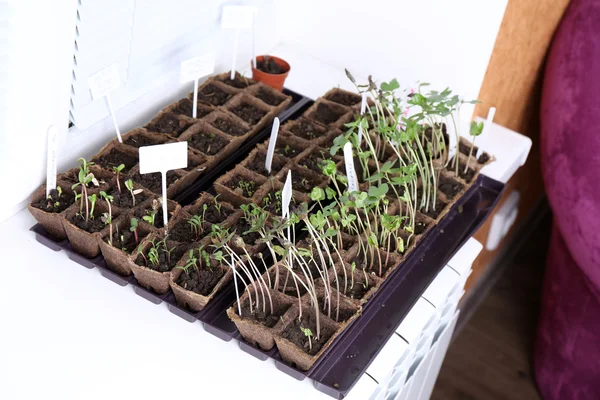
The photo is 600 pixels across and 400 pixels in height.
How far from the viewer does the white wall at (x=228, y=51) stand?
1233mm

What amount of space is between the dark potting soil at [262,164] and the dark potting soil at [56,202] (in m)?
0.39

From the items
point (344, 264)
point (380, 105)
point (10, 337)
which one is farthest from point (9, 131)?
point (380, 105)

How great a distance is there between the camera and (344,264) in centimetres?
134

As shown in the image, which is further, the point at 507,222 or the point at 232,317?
the point at 507,222

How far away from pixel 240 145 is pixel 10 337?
27.0 inches

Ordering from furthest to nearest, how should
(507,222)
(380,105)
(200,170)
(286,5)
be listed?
(507,222), (286,5), (380,105), (200,170)

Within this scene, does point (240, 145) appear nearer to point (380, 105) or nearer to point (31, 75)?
point (380, 105)

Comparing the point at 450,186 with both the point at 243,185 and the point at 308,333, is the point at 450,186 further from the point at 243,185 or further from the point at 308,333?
the point at 308,333

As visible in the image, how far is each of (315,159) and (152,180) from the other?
1.24 ft

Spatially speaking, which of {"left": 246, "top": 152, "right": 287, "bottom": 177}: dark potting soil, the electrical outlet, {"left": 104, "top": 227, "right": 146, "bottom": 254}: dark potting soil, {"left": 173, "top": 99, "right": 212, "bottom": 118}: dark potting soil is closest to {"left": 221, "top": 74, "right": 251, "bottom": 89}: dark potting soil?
{"left": 173, "top": 99, "right": 212, "bottom": 118}: dark potting soil

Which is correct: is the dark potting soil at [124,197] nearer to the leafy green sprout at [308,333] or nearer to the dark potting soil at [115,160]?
the dark potting soil at [115,160]

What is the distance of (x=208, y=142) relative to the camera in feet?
5.22

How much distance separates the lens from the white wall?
1.23m

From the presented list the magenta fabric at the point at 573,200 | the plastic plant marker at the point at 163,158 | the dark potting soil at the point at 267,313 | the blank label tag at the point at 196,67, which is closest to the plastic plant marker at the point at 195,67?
the blank label tag at the point at 196,67
